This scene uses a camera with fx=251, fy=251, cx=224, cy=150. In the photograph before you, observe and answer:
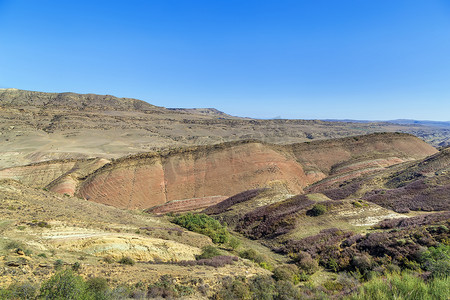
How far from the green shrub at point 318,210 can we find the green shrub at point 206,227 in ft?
23.4

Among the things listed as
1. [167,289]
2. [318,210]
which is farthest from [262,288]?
[318,210]

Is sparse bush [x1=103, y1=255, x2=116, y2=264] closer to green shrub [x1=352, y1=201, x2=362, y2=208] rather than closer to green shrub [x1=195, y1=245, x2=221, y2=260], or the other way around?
green shrub [x1=195, y1=245, x2=221, y2=260]

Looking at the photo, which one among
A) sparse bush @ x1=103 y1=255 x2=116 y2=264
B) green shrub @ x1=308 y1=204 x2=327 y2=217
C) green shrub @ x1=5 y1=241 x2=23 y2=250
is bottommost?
green shrub @ x1=308 y1=204 x2=327 y2=217

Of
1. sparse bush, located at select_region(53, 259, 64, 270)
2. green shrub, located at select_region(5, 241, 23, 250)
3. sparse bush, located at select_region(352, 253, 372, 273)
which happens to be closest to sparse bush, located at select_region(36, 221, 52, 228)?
green shrub, located at select_region(5, 241, 23, 250)

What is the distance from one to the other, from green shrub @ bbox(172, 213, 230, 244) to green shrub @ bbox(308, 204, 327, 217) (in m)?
7.15

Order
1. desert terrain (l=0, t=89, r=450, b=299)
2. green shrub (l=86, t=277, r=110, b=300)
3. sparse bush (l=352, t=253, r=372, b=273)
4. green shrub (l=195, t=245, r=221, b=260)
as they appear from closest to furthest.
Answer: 1. green shrub (l=86, t=277, r=110, b=300)
2. desert terrain (l=0, t=89, r=450, b=299)
3. sparse bush (l=352, t=253, r=372, b=273)
4. green shrub (l=195, t=245, r=221, b=260)

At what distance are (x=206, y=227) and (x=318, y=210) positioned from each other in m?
9.09

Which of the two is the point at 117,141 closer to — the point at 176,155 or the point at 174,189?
the point at 176,155

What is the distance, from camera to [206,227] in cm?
1972

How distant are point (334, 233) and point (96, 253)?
45.8ft

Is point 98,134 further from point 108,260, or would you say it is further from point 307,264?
point 307,264

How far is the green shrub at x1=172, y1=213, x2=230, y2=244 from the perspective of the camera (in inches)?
695

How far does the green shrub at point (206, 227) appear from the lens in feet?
57.9

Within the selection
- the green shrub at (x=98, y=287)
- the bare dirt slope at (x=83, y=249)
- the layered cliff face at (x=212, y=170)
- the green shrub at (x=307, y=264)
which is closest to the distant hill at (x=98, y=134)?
the layered cliff face at (x=212, y=170)
